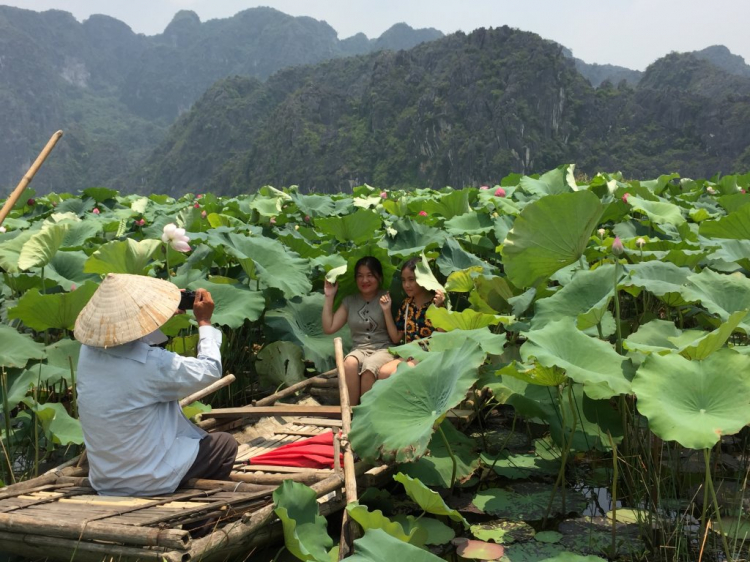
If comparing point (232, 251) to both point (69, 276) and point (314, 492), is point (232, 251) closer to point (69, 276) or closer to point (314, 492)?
point (69, 276)

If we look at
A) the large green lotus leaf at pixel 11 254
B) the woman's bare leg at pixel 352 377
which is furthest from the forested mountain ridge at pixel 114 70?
the woman's bare leg at pixel 352 377

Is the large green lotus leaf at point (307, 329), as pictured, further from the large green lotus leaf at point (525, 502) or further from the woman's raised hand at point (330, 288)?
the large green lotus leaf at point (525, 502)

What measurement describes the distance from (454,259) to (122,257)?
1935 mm

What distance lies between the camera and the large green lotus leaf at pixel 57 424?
2.81m

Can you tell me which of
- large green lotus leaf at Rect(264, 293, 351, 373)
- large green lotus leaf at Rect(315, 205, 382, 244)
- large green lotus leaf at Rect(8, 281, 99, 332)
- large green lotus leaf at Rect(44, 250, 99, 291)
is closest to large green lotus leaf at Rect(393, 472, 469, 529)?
large green lotus leaf at Rect(8, 281, 99, 332)

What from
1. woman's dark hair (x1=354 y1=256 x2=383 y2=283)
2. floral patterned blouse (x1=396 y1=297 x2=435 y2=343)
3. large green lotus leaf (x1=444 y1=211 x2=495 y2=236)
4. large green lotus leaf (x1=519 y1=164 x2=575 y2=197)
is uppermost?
large green lotus leaf (x1=519 y1=164 x2=575 y2=197)

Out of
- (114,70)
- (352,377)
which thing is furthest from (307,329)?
(114,70)

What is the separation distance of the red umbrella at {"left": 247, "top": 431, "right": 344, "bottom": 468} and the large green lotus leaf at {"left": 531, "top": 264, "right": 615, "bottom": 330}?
0.97 metres

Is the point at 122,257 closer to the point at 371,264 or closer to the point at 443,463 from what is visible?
the point at 371,264

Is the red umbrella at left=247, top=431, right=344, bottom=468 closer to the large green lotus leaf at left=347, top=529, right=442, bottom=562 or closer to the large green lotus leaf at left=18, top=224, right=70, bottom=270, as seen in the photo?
the large green lotus leaf at left=347, top=529, right=442, bottom=562

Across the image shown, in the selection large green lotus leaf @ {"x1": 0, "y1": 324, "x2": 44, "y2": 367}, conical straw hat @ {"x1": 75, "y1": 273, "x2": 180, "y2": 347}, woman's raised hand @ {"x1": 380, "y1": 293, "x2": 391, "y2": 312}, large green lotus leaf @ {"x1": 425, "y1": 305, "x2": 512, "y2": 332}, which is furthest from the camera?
woman's raised hand @ {"x1": 380, "y1": 293, "x2": 391, "y2": 312}

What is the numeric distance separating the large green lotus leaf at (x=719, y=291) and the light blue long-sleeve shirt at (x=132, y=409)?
1.74 m

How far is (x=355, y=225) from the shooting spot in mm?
5098

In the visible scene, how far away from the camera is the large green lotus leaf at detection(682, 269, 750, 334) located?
263cm
